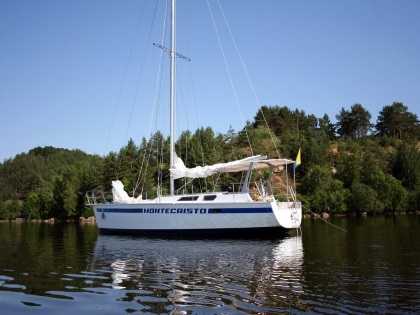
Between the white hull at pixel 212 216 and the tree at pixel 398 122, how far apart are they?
3360 inches

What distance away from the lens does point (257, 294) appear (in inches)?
410

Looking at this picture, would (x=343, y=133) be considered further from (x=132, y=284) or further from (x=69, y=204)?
(x=132, y=284)

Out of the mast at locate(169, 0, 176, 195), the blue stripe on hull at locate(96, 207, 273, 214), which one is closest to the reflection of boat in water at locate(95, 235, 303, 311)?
the blue stripe on hull at locate(96, 207, 273, 214)

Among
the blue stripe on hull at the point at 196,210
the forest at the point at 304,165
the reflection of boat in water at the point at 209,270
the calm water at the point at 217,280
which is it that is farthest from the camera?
the forest at the point at 304,165

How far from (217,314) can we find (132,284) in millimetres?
4250

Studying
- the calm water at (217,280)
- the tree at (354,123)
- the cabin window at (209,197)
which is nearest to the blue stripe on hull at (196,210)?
the cabin window at (209,197)

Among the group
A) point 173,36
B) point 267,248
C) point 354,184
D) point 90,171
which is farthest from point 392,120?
point 267,248

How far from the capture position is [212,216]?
84.1 ft

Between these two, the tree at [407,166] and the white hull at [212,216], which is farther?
the tree at [407,166]

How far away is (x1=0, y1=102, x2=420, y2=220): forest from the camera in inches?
2489

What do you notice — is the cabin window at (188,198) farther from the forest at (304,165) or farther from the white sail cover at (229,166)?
the forest at (304,165)

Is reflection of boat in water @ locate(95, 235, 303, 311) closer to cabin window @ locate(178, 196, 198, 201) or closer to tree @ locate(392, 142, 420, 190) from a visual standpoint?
cabin window @ locate(178, 196, 198, 201)

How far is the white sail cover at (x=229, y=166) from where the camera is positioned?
26062mm

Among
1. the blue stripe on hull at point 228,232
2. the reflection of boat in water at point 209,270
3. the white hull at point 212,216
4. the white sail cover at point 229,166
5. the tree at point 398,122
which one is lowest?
the reflection of boat in water at point 209,270
